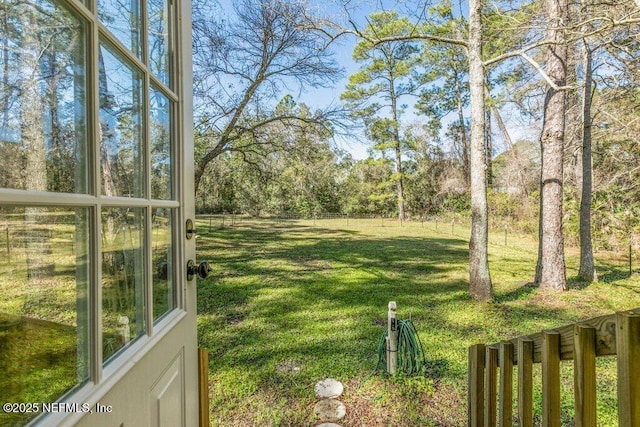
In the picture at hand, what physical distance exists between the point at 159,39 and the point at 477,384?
5.72ft

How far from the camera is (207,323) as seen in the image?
354 cm

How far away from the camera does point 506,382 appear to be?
1.13 metres

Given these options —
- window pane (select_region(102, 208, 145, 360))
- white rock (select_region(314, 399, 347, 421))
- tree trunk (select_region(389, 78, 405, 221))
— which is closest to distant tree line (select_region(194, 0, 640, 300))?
white rock (select_region(314, 399, 347, 421))

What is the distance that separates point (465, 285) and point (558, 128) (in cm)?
244

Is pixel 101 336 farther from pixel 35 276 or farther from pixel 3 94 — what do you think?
pixel 3 94

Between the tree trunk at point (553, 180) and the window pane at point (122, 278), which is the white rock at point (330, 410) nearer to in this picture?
the window pane at point (122, 278)

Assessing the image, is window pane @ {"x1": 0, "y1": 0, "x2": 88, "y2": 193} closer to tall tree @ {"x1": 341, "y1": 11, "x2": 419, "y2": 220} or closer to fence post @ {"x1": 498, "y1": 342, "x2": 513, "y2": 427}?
fence post @ {"x1": 498, "y1": 342, "x2": 513, "y2": 427}

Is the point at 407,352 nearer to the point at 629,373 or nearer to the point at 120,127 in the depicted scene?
the point at 629,373

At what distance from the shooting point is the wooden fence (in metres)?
0.64

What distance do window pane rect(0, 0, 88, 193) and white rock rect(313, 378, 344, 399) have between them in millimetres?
2104

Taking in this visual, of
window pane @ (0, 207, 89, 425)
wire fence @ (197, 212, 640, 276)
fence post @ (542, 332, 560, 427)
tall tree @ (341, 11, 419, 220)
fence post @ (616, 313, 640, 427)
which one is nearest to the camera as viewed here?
window pane @ (0, 207, 89, 425)

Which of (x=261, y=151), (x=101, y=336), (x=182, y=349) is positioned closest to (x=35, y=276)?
(x=101, y=336)

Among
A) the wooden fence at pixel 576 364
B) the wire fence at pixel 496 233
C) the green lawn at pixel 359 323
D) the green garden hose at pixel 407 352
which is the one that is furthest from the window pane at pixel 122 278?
the wire fence at pixel 496 233

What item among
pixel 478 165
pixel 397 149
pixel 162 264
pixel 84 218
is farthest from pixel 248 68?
pixel 397 149
